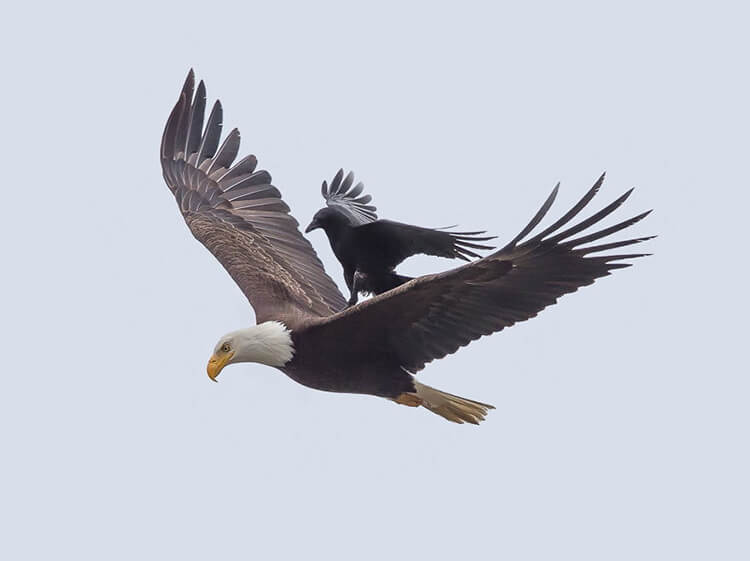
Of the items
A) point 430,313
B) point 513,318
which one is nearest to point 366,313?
point 430,313

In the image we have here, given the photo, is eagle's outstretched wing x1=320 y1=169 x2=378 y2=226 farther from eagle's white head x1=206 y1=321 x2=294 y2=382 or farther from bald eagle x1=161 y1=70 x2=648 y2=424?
eagle's white head x1=206 y1=321 x2=294 y2=382

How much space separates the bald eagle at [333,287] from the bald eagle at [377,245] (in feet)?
1.21

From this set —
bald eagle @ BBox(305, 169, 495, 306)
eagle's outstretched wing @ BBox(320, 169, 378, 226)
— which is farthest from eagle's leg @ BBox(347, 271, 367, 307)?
eagle's outstretched wing @ BBox(320, 169, 378, 226)

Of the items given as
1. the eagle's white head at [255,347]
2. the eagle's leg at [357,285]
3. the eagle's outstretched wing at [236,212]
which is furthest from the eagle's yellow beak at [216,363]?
the eagle's leg at [357,285]

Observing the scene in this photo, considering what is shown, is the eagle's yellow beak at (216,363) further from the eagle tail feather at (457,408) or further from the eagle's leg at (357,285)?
the eagle tail feather at (457,408)

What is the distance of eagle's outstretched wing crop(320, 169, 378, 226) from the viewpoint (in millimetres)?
10750

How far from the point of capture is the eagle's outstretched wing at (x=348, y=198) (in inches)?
423

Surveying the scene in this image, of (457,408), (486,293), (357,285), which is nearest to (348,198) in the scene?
(357,285)

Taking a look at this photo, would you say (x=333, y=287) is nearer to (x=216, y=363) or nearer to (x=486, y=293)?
(x=216, y=363)

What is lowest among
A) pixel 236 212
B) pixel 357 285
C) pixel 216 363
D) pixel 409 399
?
pixel 409 399

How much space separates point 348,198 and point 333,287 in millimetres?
1072

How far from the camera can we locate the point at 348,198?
1138cm

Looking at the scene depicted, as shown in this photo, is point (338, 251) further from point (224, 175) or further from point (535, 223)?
point (535, 223)

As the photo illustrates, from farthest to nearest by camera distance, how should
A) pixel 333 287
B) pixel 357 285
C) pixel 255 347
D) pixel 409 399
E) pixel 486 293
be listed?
pixel 333 287, pixel 357 285, pixel 409 399, pixel 255 347, pixel 486 293
